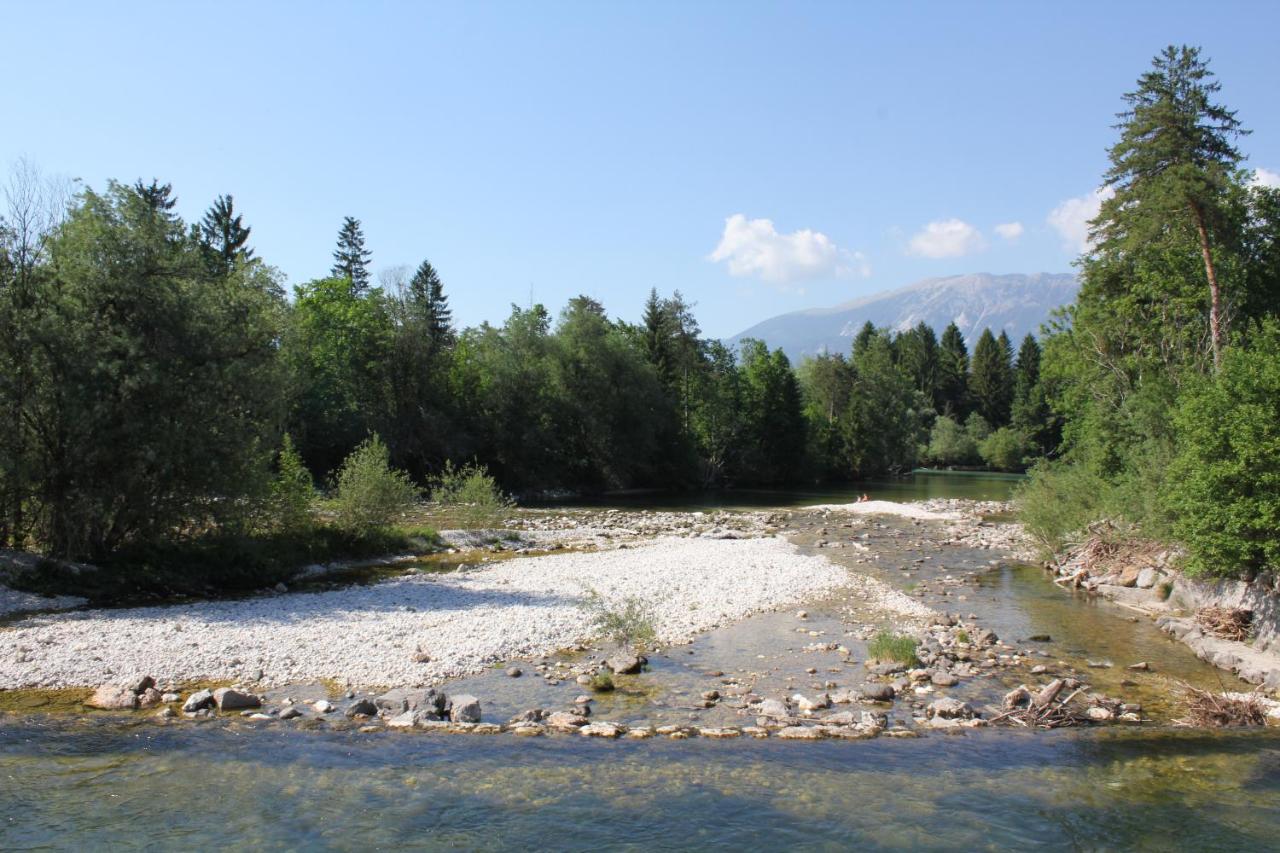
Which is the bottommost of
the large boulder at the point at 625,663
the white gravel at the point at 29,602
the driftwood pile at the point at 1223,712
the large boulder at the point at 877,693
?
the driftwood pile at the point at 1223,712

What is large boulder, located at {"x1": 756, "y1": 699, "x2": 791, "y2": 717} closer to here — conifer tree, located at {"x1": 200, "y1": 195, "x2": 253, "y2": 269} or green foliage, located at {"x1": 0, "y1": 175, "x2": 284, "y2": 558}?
green foliage, located at {"x1": 0, "y1": 175, "x2": 284, "y2": 558}

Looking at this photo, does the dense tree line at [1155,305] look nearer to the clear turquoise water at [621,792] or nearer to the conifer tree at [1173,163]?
the conifer tree at [1173,163]

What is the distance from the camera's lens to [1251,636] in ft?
57.3

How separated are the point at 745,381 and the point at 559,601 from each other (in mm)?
70913

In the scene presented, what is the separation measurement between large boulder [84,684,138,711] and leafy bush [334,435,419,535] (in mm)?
15133

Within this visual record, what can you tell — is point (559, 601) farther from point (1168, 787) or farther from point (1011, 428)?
point (1011, 428)

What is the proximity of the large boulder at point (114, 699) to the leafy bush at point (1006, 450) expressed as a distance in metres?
107

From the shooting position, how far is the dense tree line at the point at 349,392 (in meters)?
20.4

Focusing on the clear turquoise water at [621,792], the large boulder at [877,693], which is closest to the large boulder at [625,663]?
the clear turquoise water at [621,792]

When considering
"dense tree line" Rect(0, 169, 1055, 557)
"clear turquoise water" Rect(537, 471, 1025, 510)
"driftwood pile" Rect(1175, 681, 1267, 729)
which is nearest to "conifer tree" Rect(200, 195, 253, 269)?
"dense tree line" Rect(0, 169, 1055, 557)

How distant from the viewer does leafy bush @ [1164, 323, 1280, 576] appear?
660 inches

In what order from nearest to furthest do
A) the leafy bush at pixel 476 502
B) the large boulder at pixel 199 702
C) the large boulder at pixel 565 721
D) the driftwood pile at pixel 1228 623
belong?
the large boulder at pixel 565 721 < the large boulder at pixel 199 702 < the driftwood pile at pixel 1228 623 < the leafy bush at pixel 476 502

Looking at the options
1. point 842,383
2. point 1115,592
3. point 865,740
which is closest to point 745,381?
point 842,383

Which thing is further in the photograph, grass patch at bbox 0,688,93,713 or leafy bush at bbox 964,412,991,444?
leafy bush at bbox 964,412,991,444
